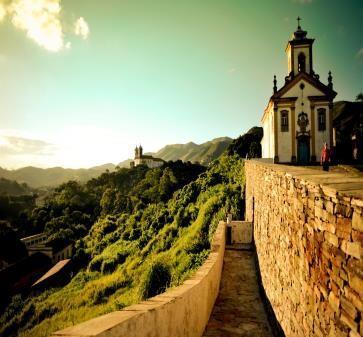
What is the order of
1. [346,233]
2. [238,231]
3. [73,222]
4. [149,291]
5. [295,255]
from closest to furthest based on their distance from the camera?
[346,233], [295,255], [238,231], [149,291], [73,222]

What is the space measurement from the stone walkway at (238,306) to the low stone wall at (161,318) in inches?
23.0

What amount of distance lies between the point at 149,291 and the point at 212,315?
26.5ft

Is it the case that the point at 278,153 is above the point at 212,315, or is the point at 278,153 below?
above

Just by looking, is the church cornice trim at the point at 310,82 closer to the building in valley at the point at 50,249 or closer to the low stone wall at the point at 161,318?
the low stone wall at the point at 161,318

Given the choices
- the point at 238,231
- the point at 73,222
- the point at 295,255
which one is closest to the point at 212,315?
the point at 295,255

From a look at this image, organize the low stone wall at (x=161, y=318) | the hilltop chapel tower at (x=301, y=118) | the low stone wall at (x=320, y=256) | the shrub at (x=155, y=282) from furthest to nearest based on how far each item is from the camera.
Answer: the hilltop chapel tower at (x=301, y=118) → the shrub at (x=155, y=282) → the low stone wall at (x=320, y=256) → the low stone wall at (x=161, y=318)

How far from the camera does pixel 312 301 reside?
346 cm

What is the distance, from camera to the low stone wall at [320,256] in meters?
2.38

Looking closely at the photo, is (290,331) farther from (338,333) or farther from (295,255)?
(338,333)

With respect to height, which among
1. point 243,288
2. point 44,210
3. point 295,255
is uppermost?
point 295,255

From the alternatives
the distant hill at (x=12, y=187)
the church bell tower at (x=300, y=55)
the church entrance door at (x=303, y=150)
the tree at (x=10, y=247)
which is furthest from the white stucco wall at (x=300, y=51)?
the distant hill at (x=12, y=187)

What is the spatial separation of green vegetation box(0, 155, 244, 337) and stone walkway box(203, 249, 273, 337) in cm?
293

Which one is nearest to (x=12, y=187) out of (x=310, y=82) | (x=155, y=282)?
(x=155, y=282)

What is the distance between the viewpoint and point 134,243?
35.6 metres
